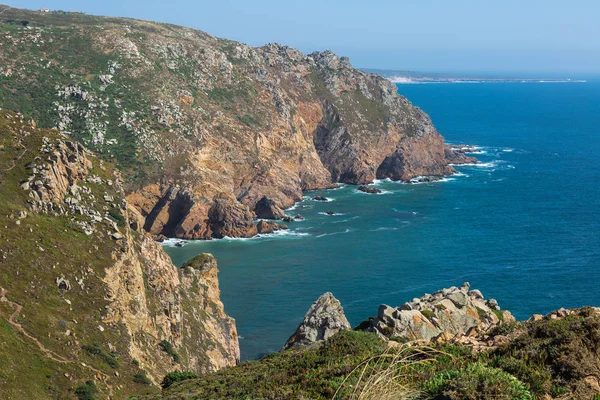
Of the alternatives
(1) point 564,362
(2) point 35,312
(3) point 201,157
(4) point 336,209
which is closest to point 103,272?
(2) point 35,312

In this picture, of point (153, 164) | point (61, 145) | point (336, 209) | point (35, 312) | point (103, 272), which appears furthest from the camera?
point (336, 209)

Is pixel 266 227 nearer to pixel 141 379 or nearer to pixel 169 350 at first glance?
pixel 169 350

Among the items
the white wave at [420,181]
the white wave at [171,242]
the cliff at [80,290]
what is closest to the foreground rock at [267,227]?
the white wave at [171,242]

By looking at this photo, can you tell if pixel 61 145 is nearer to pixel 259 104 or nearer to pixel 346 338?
pixel 346 338

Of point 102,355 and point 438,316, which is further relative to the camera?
point 102,355

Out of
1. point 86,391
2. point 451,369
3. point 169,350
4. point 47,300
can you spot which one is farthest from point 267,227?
point 451,369

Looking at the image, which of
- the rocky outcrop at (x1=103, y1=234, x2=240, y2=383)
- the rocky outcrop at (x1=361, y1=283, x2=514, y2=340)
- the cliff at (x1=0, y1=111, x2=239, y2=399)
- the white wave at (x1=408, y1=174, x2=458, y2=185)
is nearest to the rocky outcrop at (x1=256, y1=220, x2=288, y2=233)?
the rocky outcrop at (x1=103, y1=234, x2=240, y2=383)
